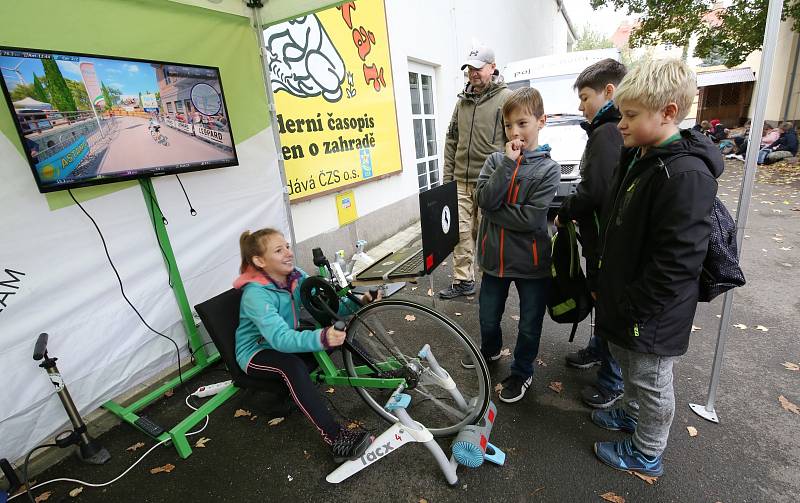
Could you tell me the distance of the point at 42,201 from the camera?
2.21 metres

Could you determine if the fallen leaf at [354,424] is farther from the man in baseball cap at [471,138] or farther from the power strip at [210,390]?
the man in baseball cap at [471,138]

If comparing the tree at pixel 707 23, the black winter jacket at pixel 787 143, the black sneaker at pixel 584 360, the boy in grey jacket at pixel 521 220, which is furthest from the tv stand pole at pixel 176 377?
the tree at pixel 707 23

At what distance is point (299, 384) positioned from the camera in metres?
2.15

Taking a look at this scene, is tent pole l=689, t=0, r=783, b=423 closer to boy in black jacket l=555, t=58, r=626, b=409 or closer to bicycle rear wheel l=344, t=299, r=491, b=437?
boy in black jacket l=555, t=58, r=626, b=409

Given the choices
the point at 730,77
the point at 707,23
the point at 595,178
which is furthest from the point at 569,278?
the point at 730,77

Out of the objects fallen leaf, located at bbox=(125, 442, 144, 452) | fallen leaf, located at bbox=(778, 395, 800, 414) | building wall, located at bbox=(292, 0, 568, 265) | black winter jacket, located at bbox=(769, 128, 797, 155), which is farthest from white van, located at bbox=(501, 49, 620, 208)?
black winter jacket, located at bbox=(769, 128, 797, 155)

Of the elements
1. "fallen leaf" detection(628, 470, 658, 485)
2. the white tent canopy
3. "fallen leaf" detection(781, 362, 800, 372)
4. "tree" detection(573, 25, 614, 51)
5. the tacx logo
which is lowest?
"fallen leaf" detection(781, 362, 800, 372)

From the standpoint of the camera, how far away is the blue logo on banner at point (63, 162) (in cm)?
211

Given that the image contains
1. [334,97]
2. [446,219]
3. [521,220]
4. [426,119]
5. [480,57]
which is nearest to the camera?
[521,220]

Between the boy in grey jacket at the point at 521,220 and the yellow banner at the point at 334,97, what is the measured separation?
2.39 meters

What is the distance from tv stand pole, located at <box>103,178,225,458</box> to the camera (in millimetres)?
2383

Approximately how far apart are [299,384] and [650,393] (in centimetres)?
172

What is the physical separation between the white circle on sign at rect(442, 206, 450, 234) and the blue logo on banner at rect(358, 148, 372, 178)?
2867 mm

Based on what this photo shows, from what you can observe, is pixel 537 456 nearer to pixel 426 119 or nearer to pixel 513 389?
pixel 513 389
